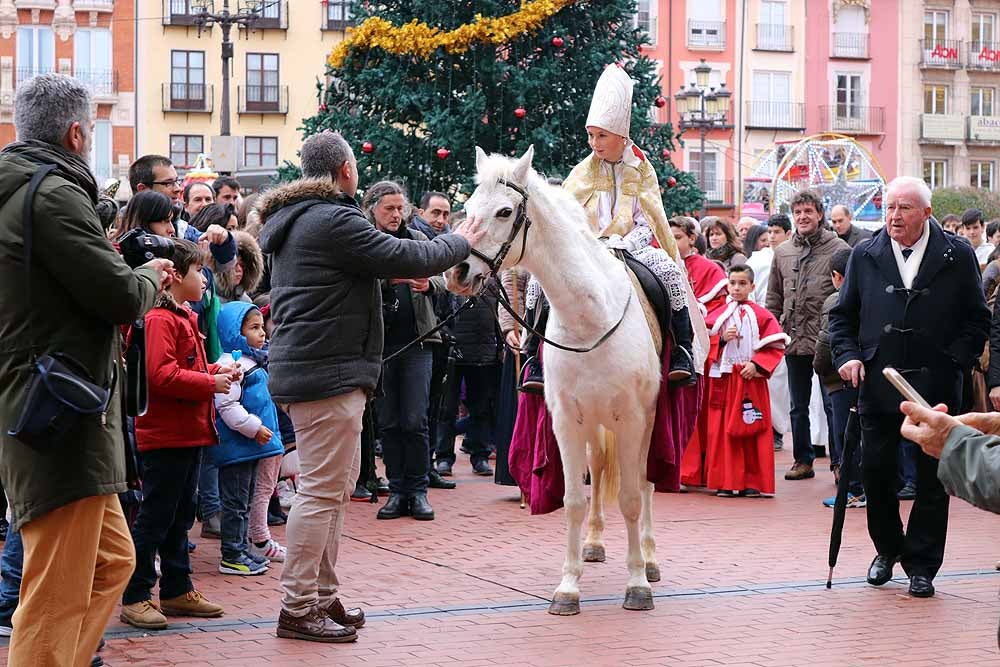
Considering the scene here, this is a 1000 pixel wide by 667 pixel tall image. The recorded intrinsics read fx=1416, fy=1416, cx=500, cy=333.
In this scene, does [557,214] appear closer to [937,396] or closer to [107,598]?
[937,396]

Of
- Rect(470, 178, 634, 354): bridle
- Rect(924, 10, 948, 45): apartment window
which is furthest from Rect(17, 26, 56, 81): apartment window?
Rect(470, 178, 634, 354): bridle

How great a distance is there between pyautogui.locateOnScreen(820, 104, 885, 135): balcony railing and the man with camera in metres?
56.7

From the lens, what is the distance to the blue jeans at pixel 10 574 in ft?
21.5

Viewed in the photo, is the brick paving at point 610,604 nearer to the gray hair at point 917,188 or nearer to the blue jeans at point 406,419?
the blue jeans at point 406,419

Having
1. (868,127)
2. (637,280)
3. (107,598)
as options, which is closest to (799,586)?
(637,280)

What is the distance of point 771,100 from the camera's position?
193 ft

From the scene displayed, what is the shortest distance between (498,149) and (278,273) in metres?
11.0

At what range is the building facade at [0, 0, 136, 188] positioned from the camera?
53.1 meters

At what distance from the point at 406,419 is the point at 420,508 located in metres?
0.68

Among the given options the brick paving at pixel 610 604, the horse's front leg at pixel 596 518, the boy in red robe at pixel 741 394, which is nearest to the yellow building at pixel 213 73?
the boy in red robe at pixel 741 394

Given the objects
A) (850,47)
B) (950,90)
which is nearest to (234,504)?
(850,47)

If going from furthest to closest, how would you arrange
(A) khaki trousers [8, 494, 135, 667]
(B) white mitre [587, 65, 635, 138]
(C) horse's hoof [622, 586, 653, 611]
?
(B) white mitre [587, 65, 635, 138], (C) horse's hoof [622, 586, 653, 611], (A) khaki trousers [8, 494, 135, 667]

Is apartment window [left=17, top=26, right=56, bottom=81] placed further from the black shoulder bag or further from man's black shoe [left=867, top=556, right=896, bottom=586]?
the black shoulder bag

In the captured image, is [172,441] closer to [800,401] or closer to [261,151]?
[800,401]
